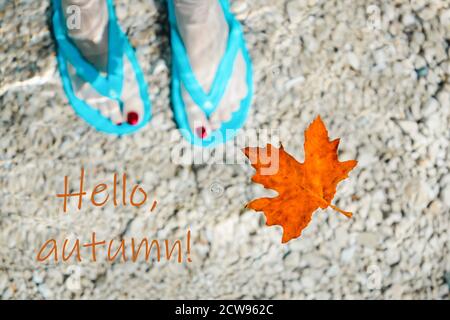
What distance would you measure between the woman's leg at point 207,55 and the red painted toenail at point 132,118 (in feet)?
0.54

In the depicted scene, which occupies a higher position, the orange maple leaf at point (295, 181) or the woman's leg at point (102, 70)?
the woman's leg at point (102, 70)

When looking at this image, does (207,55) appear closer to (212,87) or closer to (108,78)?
(212,87)

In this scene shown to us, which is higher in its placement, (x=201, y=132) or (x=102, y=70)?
(x=102, y=70)

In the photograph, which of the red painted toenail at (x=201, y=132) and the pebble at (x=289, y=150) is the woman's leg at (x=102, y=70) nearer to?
the pebble at (x=289, y=150)

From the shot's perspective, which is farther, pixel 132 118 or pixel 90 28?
pixel 132 118

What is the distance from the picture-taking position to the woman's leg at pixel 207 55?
6.46ft

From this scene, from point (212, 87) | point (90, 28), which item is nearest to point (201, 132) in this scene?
point (212, 87)

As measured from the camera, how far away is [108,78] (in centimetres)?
218

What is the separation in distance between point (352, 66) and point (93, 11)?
82 cm

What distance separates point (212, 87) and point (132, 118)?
0.88 feet

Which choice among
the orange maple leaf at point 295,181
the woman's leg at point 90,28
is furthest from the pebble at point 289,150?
the woman's leg at point 90,28

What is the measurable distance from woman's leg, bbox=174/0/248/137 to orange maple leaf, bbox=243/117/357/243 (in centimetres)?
15
